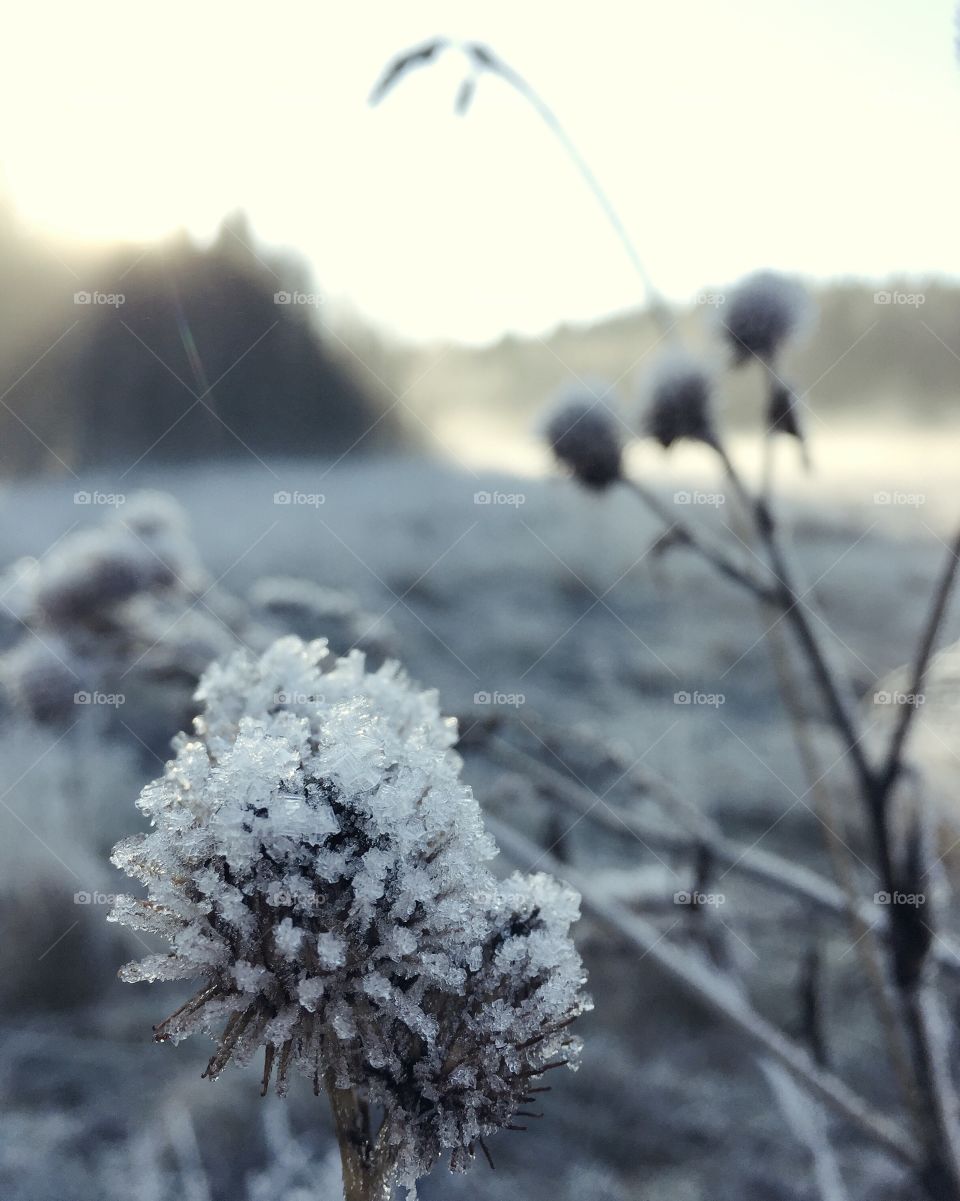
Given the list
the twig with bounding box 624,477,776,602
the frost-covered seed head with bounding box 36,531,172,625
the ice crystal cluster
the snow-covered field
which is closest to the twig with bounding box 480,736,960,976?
the snow-covered field

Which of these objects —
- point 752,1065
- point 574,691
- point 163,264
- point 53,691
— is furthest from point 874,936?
point 163,264

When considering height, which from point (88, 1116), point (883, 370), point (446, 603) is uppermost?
point (883, 370)

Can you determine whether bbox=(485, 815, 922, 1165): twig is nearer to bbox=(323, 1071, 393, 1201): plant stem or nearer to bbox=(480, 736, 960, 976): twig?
bbox=(480, 736, 960, 976): twig

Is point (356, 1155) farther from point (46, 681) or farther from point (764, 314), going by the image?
point (46, 681)

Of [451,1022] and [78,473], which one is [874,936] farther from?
[78,473]

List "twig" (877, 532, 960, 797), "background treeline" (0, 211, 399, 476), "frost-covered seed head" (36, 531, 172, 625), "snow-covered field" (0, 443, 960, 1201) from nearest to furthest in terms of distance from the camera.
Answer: "twig" (877, 532, 960, 797) → "frost-covered seed head" (36, 531, 172, 625) → "snow-covered field" (0, 443, 960, 1201) → "background treeline" (0, 211, 399, 476)

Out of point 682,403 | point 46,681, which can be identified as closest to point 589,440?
point 682,403

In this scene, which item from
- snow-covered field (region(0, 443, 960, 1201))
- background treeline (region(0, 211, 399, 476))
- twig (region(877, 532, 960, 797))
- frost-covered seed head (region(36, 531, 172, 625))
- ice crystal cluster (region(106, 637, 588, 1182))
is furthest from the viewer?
background treeline (region(0, 211, 399, 476))

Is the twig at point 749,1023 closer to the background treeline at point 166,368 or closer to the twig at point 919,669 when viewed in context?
the twig at point 919,669
